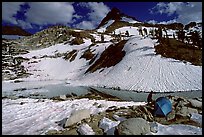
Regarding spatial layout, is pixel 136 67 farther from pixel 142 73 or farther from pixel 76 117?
pixel 76 117

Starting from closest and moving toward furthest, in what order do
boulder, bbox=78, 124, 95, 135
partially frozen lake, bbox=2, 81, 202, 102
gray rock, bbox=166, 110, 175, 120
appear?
1. boulder, bbox=78, 124, 95, 135
2. gray rock, bbox=166, 110, 175, 120
3. partially frozen lake, bbox=2, 81, 202, 102

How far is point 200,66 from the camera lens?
42719 millimetres

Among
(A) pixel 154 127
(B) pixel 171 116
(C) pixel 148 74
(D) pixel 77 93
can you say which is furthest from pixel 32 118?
(C) pixel 148 74

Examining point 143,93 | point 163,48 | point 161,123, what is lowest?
point 143,93

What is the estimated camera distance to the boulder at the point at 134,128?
38.2 ft

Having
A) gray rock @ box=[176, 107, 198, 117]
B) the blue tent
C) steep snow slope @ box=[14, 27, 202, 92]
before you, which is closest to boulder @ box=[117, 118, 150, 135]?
the blue tent

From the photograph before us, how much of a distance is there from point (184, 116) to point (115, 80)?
32.0 metres

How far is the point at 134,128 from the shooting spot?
38.7 feet

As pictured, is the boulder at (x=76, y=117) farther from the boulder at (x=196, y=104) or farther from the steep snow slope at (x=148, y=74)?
the steep snow slope at (x=148, y=74)

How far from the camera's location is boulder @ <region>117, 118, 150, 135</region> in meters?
11.6

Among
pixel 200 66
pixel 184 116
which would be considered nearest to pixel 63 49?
pixel 200 66

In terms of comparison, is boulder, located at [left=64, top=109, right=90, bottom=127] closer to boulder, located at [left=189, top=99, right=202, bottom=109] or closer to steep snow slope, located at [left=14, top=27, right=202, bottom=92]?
boulder, located at [left=189, top=99, right=202, bottom=109]

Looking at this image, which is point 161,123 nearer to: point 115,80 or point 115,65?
point 115,80

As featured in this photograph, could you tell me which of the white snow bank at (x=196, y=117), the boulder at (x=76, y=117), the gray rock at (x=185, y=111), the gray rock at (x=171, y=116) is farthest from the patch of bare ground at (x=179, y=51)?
the boulder at (x=76, y=117)
